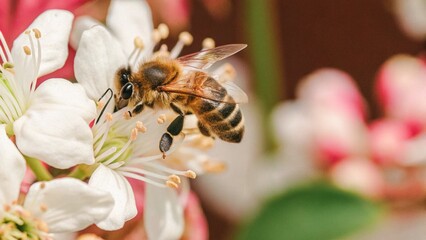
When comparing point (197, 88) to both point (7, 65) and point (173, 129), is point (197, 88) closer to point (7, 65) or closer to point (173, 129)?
point (173, 129)

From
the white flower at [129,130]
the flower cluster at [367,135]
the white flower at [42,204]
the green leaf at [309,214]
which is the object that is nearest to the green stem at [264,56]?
the flower cluster at [367,135]

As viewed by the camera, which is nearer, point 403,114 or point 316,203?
point 316,203

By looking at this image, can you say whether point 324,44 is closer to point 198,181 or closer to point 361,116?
point 198,181

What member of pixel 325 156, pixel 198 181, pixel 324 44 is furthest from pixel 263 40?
pixel 324 44

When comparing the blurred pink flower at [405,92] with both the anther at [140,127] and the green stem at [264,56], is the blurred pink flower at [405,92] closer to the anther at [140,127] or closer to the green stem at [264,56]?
the green stem at [264,56]

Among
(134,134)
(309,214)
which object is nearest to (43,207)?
(134,134)

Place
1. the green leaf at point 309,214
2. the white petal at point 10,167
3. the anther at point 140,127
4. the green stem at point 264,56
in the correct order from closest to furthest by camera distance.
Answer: the white petal at point 10,167
the anther at point 140,127
the green leaf at point 309,214
the green stem at point 264,56
